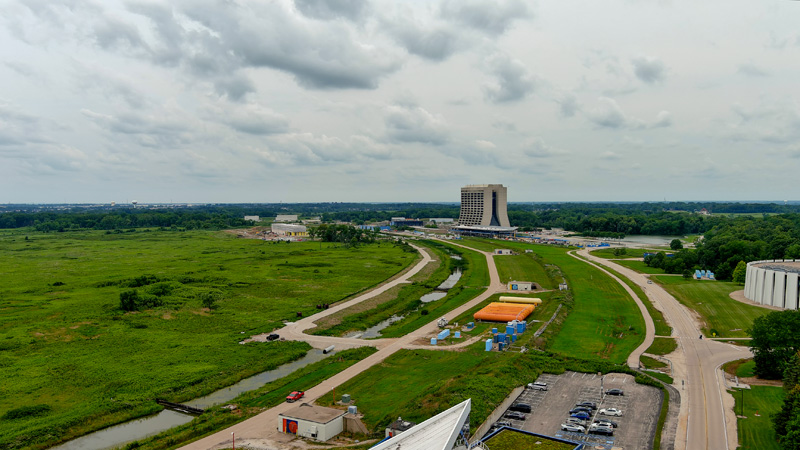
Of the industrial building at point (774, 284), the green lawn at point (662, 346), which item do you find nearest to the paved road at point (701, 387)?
the green lawn at point (662, 346)

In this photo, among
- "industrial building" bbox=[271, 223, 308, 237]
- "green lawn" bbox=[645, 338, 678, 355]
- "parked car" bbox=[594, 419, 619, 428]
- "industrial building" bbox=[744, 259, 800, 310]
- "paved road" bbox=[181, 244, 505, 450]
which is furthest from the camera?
"industrial building" bbox=[271, 223, 308, 237]

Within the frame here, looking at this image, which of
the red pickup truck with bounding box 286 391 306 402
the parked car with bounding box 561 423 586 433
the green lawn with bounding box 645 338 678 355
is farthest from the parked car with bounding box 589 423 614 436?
the red pickup truck with bounding box 286 391 306 402

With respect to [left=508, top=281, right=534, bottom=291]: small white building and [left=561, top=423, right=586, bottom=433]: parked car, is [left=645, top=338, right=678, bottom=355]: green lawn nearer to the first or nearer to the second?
[left=561, top=423, right=586, bottom=433]: parked car

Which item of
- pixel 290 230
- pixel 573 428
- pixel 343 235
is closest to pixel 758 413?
pixel 573 428

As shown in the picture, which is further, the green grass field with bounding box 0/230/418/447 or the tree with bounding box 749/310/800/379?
the tree with bounding box 749/310/800/379

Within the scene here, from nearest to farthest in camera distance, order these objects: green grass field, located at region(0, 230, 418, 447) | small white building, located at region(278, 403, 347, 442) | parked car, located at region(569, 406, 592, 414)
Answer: small white building, located at region(278, 403, 347, 442)
parked car, located at region(569, 406, 592, 414)
green grass field, located at region(0, 230, 418, 447)

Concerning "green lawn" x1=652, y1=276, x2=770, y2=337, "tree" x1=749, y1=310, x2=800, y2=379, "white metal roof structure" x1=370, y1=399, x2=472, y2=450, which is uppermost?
"white metal roof structure" x1=370, y1=399, x2=472, y2=450

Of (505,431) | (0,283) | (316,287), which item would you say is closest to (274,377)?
(505,431)
